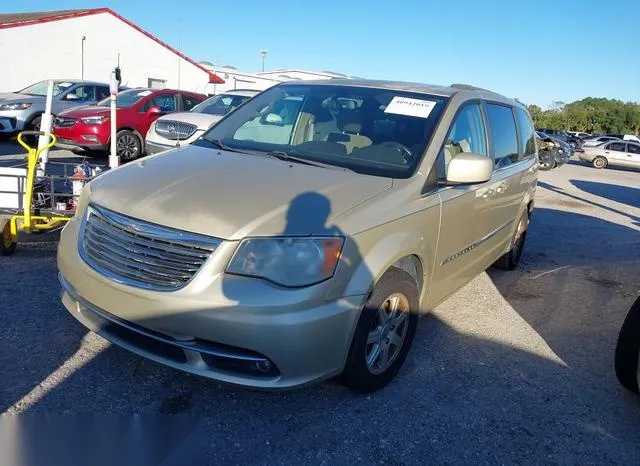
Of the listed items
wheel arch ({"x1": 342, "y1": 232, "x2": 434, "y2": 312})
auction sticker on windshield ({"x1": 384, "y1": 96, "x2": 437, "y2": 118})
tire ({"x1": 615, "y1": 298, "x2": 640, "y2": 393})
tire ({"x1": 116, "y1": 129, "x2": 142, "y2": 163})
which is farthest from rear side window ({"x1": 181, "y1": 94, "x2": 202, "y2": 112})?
tire ({"x1": 615, "y1": 298, "x2": 640, "y2": 393})

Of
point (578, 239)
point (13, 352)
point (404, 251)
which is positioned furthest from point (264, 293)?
point (578, 239)

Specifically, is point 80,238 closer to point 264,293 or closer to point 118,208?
point 118,208

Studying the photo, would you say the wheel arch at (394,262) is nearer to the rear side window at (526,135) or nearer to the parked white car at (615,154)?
the rear side window at (526,135)

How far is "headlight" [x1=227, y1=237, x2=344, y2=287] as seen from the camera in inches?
93.8

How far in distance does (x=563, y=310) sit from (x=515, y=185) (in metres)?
1.21

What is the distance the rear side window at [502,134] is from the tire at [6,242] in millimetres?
4172

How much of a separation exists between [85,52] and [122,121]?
1668 cm

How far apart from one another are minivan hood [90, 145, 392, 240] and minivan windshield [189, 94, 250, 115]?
705 cm

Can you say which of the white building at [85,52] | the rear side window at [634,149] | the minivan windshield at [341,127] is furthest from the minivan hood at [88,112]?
the rear side window at [634,149]

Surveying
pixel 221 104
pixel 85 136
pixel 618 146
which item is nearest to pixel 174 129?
pixel 221 104

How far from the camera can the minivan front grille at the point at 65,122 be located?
10.3m

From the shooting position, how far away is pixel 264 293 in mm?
2342

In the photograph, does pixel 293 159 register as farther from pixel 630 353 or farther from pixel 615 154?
pixel 615 154

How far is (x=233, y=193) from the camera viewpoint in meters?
2.69
